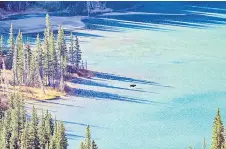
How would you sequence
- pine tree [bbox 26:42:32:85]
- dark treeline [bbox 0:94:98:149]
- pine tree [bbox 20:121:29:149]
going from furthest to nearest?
pine tree [bbox 26:42:32:85], pine tree [bbox 20:121:29:149], dark treeline [bbox 0:94:98:149]

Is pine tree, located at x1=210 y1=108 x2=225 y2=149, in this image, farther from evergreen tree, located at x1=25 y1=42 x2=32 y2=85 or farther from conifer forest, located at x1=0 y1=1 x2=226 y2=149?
evergreen tree, located at x1=25 y1=42 x2=32 y2=85

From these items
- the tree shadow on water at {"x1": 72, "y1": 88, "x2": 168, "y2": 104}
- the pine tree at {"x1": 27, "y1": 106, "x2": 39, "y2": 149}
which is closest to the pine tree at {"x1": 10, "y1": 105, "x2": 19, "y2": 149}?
the pine tree at {"x1": 27, "y1": 106, "x2": 39, "y2": 149}

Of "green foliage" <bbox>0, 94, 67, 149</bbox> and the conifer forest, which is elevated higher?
the conifer forest

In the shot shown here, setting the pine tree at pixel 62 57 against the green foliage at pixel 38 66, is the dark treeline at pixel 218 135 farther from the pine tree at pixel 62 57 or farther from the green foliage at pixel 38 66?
the pine tree at pixel 62 57

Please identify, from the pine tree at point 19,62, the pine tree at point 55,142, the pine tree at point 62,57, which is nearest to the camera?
the pine tree at point 55,142

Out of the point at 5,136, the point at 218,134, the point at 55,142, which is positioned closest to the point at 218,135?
the point at 218,134

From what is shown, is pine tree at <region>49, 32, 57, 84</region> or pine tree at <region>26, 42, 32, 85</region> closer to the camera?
pine tree at <region>26, 42, 32, 85</region>

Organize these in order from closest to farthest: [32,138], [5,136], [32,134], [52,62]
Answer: [32,138]
[32,134]
[5,136]
[52,62]

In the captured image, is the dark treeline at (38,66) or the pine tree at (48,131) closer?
the pine tree at (48,131)

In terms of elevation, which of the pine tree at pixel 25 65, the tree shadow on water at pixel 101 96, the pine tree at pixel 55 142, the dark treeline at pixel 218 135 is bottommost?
the dark treeline at pixel 218 135

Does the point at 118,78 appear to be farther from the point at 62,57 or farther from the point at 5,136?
the point at 5,136

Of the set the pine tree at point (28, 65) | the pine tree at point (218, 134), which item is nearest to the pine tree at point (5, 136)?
the pine tree at point (218, 134)

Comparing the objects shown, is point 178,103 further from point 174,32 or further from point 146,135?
point 174,32
